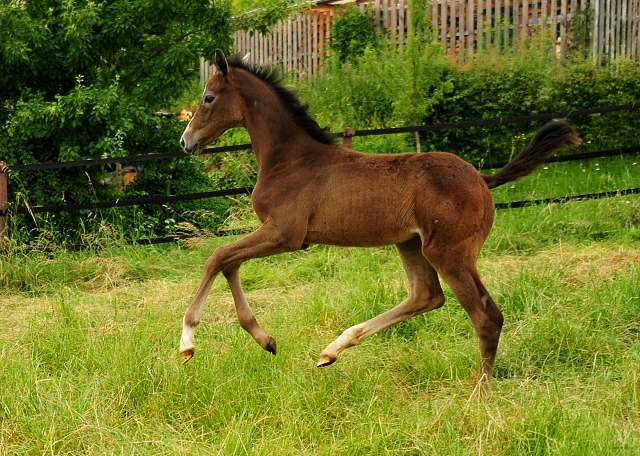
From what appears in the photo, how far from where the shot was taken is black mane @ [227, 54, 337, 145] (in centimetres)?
493

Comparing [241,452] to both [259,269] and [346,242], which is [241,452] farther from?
[259,269]

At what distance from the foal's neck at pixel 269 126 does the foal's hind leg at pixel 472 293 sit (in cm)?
116

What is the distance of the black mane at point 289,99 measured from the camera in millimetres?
4930

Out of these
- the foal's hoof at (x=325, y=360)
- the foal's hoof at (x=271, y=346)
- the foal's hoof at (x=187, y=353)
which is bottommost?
the foal's hoof at (x=325, y=360)

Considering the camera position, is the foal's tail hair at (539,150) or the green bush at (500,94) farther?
the green bush at (500,94)

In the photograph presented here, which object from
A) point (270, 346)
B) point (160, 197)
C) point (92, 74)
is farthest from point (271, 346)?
point (92, 74)

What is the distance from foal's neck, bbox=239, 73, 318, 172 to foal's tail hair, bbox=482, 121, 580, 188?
1256 mm

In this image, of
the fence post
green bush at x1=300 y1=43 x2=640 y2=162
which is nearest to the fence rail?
the fence post

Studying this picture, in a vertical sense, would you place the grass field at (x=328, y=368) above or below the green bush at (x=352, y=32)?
below

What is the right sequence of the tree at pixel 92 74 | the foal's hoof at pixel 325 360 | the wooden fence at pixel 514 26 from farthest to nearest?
the wooden fence at pixel 514 26, the tree at pixel 92 74, the foal's hoof at pixel 325 360

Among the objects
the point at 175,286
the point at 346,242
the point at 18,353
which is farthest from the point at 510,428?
the point at 175,286

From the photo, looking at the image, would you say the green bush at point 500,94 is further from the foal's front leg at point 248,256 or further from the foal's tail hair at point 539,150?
the foal's front leg at point 248,256

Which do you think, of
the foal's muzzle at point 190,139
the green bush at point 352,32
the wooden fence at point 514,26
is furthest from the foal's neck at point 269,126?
the green bush at point 352,32

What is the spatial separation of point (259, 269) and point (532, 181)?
4.20 m
